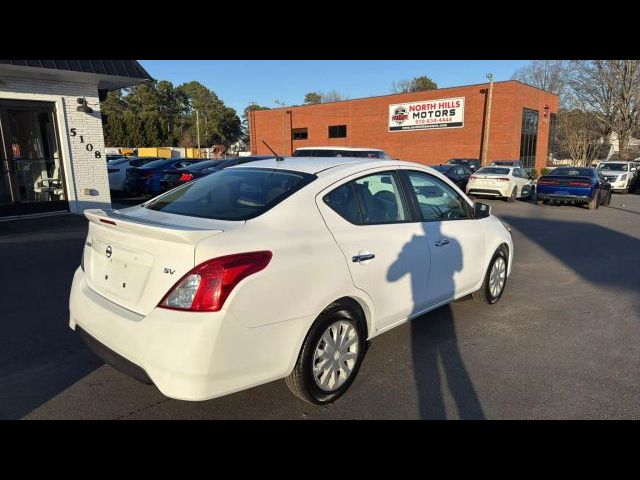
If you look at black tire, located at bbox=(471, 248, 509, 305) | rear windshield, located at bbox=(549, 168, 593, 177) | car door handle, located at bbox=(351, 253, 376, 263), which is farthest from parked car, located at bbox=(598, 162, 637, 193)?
car door handle, located at bbox=(351, 253, 376, 263)

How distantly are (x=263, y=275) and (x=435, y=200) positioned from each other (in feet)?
7.62

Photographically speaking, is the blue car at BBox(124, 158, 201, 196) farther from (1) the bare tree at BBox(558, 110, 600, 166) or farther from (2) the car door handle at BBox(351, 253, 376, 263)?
(1) the bare tree at BBox(558, 110, 600, 166)

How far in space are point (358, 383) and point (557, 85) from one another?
65.9 meters

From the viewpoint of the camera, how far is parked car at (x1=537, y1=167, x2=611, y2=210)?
14.7 metres

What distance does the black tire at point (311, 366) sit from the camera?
279 centimetres

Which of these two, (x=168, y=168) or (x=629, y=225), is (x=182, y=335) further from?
(x=168, y=168)

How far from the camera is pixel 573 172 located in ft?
51.1

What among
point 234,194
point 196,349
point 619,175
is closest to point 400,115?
point 619,175

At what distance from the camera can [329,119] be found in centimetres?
4166

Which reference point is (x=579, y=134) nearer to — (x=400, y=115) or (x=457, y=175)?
(x=400, y=115)

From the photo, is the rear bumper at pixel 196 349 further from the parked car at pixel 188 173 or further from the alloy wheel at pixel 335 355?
the parked car at pixel 188 173

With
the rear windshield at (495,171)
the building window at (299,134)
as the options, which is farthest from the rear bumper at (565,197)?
the building window at (299,134)

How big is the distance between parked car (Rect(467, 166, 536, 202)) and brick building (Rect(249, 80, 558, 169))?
49.0 ft
